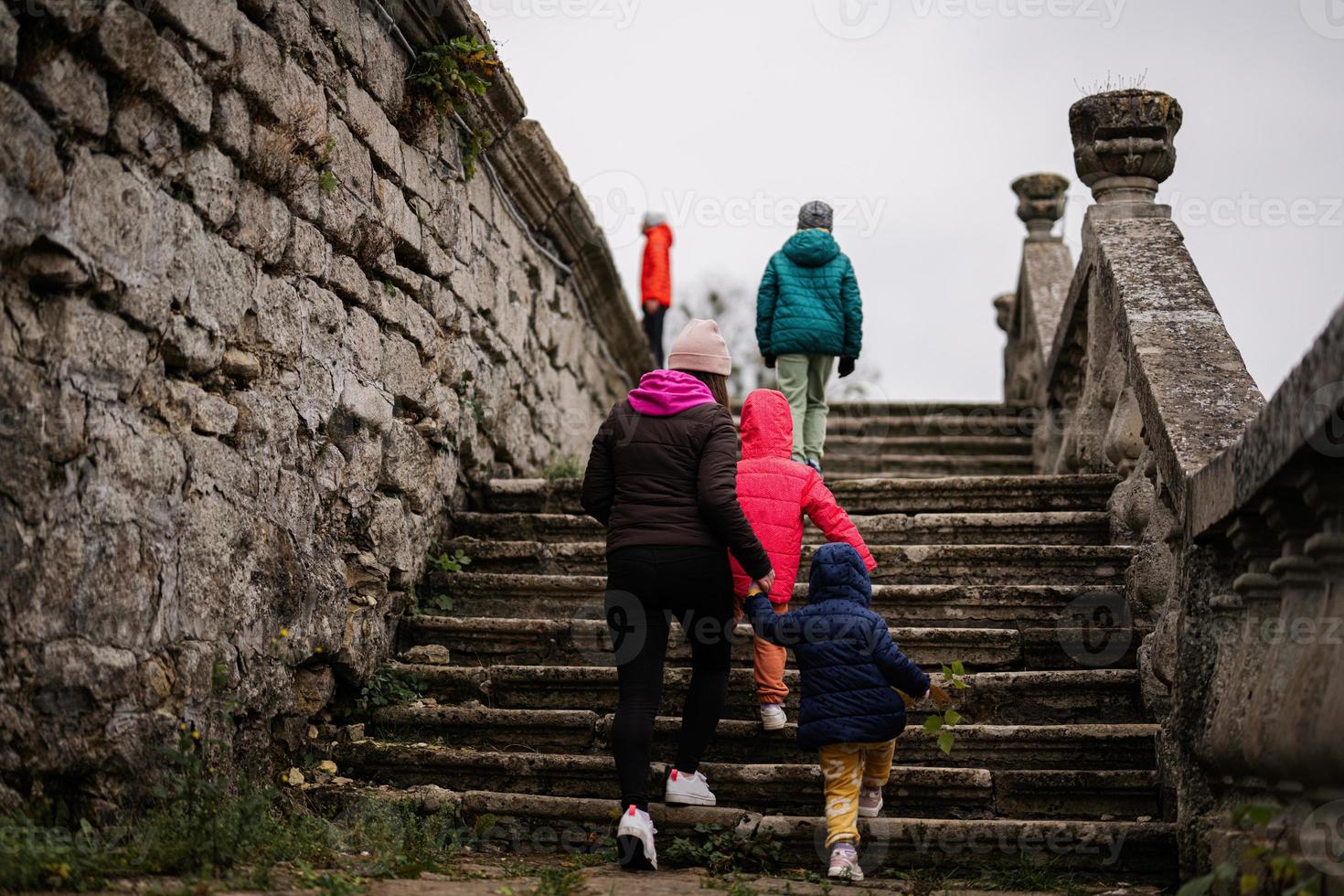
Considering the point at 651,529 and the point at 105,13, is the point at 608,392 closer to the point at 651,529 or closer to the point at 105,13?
the point at 651,529

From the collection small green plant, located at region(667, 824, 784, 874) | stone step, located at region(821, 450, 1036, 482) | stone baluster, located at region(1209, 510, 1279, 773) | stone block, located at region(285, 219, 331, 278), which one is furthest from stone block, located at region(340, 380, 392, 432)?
stone step, located at region(821, 450, 1036, 482)

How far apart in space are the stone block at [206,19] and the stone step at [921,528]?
8.74ft

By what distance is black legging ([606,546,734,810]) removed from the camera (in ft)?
13.9

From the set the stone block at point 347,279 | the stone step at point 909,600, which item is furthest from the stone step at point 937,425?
the stone block at point 347,279

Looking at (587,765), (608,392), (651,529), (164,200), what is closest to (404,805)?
(587,765)

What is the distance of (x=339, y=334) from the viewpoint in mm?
5078

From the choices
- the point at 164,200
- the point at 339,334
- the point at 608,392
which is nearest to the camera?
the point at 164,200

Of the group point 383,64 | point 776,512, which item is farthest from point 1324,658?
→ point 383,64

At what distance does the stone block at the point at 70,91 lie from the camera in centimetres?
337

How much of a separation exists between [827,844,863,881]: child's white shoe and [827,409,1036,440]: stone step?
537 centimetres

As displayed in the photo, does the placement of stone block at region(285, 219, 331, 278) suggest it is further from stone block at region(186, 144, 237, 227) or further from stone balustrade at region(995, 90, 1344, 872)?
stone balustrade at region(995, 90, 1344, 872)

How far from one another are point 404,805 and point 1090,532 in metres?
3.17

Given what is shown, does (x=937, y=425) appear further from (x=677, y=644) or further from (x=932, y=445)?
(x=677, y=644)

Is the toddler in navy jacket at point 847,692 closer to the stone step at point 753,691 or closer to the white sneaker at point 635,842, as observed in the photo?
the white sneaker at point 635,842
